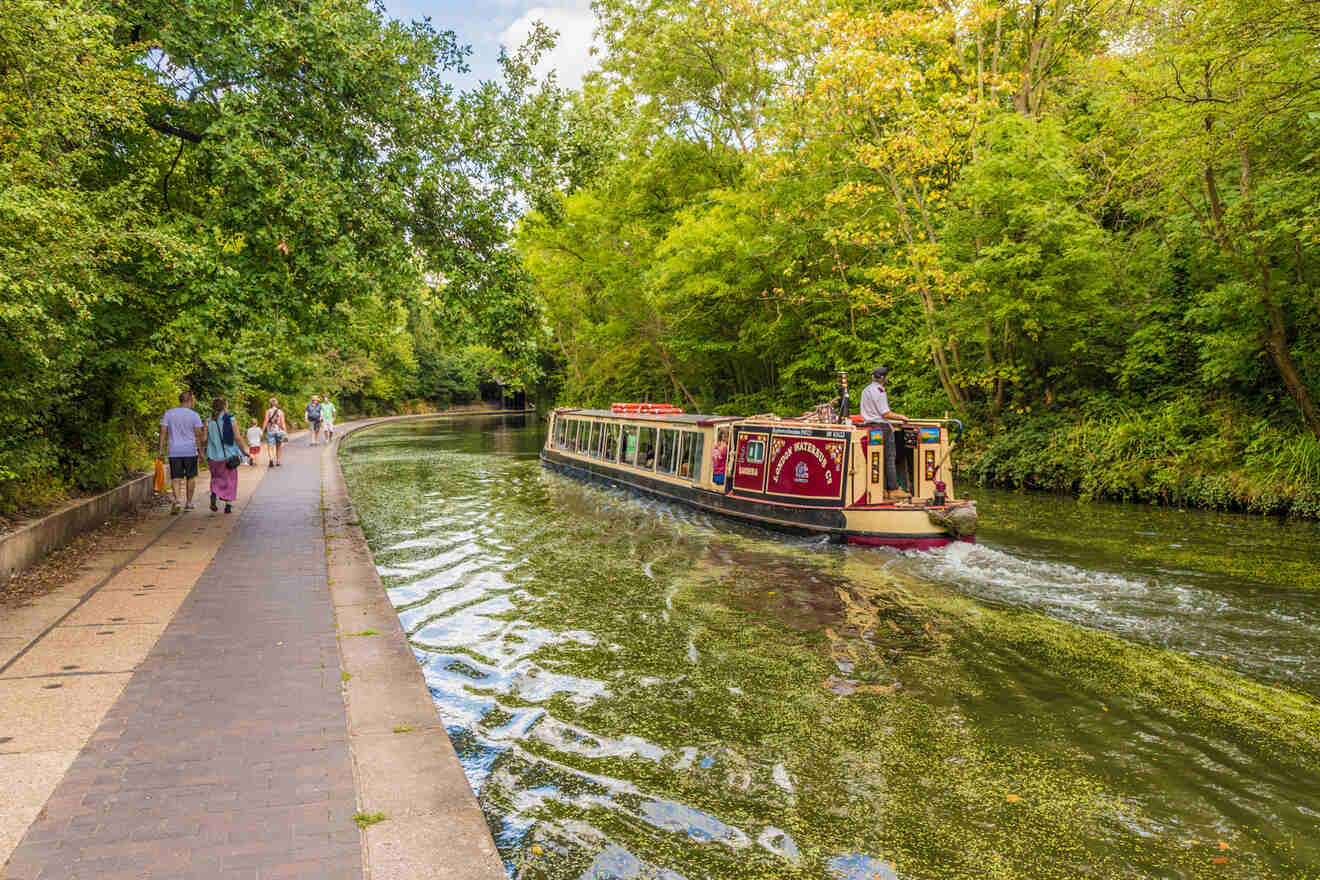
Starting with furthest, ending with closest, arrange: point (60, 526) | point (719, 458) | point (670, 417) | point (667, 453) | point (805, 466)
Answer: point (670, 417)
point (667, 453)
point (719, 458)
point (805, 466)
point (60, 526)

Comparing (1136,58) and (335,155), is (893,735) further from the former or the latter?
(1136,58)

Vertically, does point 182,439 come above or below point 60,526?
above

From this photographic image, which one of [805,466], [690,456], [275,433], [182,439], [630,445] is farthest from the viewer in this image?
[275,433]

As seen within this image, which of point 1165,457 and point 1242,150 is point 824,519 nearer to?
point 1165,457

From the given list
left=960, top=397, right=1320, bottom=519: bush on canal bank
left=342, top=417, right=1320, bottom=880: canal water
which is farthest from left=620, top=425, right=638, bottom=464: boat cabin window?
left=960, top=397, right=1320, bottom=519: bush on canal bank

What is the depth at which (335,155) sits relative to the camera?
33.7 ft

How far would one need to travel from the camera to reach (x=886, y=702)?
18.8 feet

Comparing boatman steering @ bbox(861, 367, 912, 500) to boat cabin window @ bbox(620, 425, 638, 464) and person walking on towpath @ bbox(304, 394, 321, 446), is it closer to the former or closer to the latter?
boat cabin window @ bbox(620, 425, 638, 464)

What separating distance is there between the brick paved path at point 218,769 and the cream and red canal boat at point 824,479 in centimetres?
752

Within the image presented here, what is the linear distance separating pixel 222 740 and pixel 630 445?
1512 cm

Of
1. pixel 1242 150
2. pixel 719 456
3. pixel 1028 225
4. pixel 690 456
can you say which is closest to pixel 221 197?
pixel 719 456

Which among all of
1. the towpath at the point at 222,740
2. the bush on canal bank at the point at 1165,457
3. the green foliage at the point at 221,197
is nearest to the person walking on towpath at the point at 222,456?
the green foliage at the point at 221,197

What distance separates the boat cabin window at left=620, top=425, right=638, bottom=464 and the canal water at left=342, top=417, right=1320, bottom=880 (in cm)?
749

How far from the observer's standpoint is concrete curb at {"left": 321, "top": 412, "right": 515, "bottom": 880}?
3.23m
